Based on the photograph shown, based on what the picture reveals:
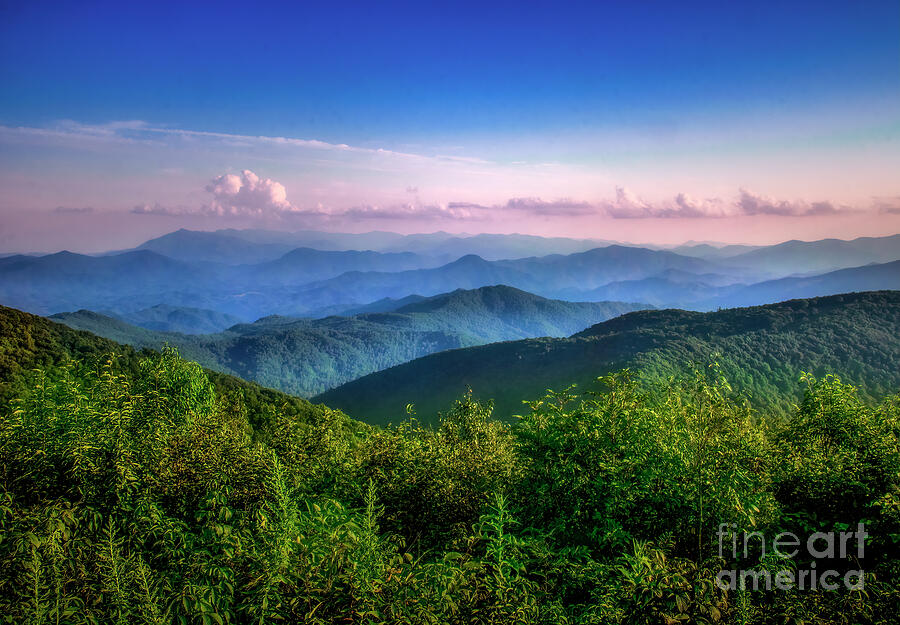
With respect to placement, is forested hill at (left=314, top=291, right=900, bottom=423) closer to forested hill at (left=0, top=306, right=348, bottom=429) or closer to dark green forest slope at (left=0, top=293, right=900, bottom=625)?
forested hill at (left=0, top=306, right=348, bottom=429)

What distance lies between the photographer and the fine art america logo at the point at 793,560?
890 cm

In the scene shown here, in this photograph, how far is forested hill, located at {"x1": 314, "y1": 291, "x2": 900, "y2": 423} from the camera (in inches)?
5438

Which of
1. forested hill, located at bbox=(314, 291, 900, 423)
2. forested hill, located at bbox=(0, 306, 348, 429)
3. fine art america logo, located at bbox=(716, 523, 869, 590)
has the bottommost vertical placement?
forested hill, located at bbox=(314, 291, 900, 423)

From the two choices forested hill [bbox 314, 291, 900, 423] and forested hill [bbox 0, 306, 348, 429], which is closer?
forested hill [bbox 0, 306, 348, 429]

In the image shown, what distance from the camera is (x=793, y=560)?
1062 cm

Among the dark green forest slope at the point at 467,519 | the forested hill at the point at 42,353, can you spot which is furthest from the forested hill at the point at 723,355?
the dark green forest slope at the point at 467,519

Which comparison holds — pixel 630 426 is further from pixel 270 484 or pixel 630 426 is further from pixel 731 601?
pixel 270 484

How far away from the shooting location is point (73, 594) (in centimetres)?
699

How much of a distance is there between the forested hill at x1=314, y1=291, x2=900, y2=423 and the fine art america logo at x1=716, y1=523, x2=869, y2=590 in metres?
131

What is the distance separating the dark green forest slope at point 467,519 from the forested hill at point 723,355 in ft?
422

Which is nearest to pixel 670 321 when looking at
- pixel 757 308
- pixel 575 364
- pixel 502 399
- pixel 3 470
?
pixel 757 308

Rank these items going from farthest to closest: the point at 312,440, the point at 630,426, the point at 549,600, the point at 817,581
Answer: the point at 312,440 < the point at 630,426 < the point at 817,581 < the point at 549,600

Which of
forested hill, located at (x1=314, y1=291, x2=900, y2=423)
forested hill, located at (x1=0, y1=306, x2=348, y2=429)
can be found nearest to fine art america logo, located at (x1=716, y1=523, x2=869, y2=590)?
forested hill, located at (x1=0, y1=306, x2=348, y2=429)

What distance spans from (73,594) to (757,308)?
210853 millimetres
